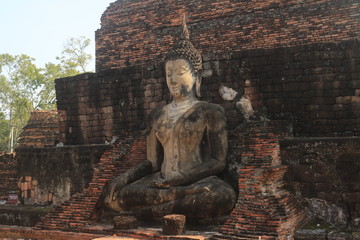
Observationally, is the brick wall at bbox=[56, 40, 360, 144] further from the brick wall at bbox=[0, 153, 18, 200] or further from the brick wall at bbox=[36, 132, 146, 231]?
the brick wall at bbox=[0, 153, 18, 200]

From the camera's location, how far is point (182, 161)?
6.41 metres

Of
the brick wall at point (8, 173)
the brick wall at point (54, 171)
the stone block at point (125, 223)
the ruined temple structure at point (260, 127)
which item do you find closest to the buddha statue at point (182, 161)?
the stone block at point (125, 223)

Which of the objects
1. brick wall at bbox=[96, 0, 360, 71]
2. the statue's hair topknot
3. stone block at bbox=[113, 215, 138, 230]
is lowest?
stone block at bbox=[113, 215, 138, 230]

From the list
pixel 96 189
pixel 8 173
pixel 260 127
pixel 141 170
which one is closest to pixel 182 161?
pixel 141 170

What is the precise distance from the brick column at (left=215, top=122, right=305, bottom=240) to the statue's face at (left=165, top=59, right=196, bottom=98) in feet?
3.77

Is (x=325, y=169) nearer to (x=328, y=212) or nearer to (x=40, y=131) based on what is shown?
(x=328, y=212)

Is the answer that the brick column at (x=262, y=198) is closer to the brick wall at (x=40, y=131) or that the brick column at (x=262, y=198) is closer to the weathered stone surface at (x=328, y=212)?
the weathered stone surface at (x=328, y=212)

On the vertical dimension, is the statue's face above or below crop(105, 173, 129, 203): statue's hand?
above

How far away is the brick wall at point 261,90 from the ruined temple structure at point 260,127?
0.05ft

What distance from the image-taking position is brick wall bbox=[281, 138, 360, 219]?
19.1 feet

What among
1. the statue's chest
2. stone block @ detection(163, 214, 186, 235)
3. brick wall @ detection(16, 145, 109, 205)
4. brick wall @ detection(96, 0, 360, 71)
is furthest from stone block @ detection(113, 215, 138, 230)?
brick wall @ detection(96, 0, 360, 71)

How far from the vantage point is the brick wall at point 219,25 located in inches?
454

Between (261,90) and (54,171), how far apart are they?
164 inches

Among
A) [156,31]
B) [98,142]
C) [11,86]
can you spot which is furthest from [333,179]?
[11,86]
